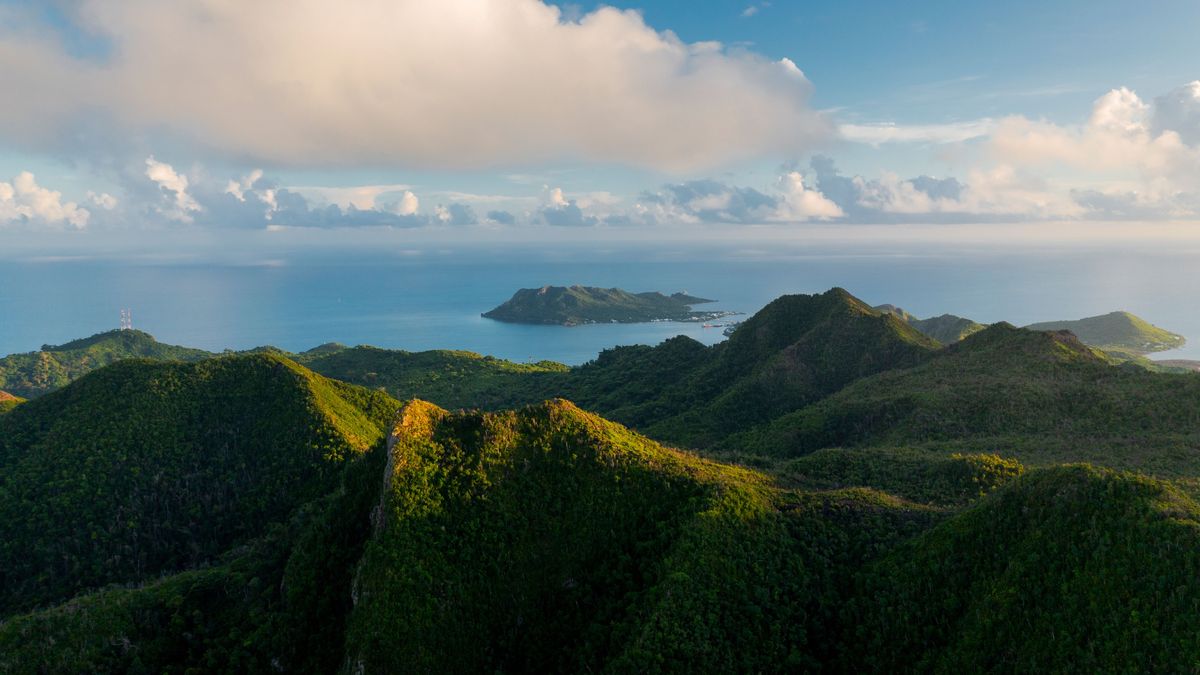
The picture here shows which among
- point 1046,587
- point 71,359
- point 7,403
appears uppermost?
point 1046,587

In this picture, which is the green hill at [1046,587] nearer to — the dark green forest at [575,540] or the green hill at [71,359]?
the dark green forest at [575,540]

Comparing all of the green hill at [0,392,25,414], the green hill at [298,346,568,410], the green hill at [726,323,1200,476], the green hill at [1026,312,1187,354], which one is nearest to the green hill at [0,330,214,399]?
the green hill at [298,346,568,410]

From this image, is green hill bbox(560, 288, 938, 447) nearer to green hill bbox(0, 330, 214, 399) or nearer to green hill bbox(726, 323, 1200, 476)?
green hill bbox(726, 323, 1200, 476)

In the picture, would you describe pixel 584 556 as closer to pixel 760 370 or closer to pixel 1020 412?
pixel 1020 412

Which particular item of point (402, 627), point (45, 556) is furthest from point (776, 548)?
point (45, 556)

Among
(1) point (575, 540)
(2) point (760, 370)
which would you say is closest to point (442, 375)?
(2) point (760, 370)

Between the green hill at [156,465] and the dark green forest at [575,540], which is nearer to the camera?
the dark green forest at [575,540]

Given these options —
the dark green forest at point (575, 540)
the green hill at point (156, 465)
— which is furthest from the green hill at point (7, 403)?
the dark green forest at point (575, 540)
